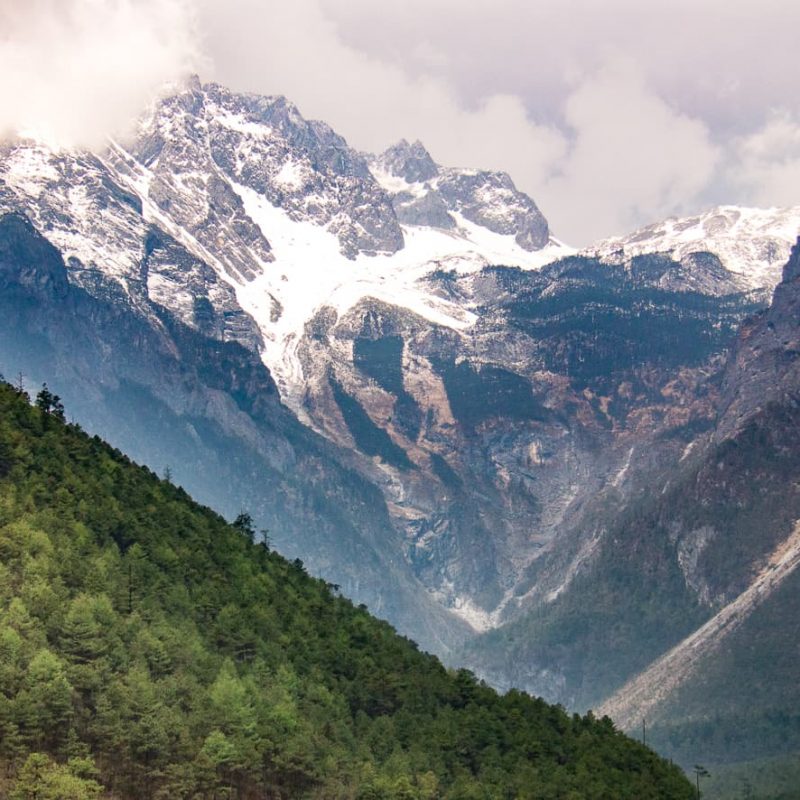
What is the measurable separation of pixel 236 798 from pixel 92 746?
19919 millimetres

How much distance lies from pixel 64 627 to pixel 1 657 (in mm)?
15183

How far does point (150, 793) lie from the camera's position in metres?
185

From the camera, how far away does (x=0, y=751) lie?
571ft

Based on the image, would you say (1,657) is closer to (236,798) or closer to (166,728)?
(166,728)

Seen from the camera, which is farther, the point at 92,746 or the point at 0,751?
the point at 92,746

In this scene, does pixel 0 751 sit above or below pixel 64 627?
below

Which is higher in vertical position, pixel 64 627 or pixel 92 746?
pixel 64 627

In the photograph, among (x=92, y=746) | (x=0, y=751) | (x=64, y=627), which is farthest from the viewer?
(x=64, y=627)

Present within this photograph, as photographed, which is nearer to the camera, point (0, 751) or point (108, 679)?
point (0, 751)

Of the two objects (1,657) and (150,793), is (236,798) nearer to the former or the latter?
(150,793)

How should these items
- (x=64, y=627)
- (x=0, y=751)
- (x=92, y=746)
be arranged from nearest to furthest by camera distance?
(x=0, y=751), (x=92, y=746), (x=64, y=627)

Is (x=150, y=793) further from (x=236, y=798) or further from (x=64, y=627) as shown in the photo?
(x=64, y=627)

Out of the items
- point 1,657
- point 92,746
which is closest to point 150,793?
point 92,746

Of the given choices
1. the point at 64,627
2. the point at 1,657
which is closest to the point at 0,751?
the point at 1,657
